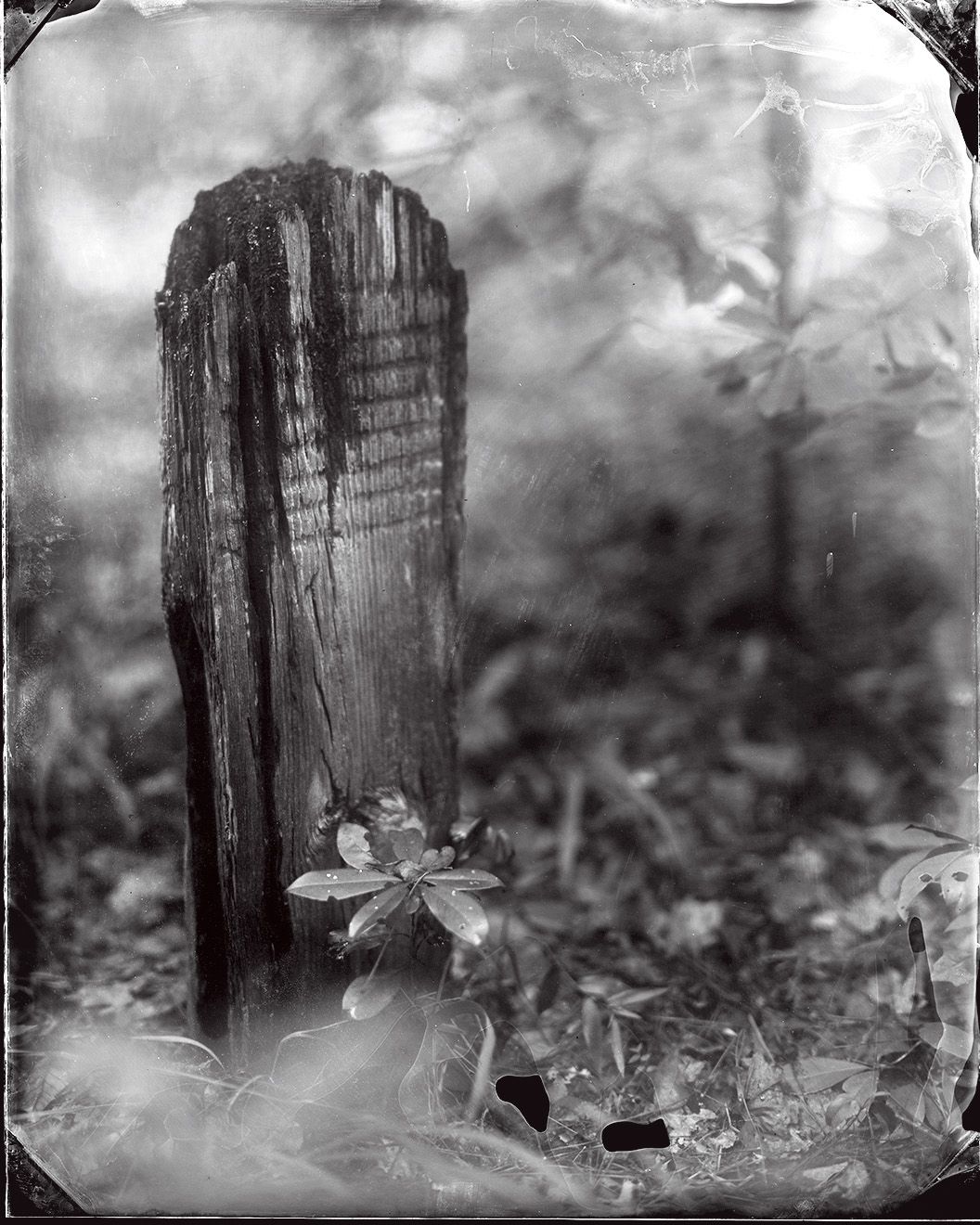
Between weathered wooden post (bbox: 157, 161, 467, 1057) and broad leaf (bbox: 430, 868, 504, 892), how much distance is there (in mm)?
62

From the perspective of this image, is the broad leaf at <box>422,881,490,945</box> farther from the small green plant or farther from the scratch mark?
the scratch mark

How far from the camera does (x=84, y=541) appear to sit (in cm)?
162

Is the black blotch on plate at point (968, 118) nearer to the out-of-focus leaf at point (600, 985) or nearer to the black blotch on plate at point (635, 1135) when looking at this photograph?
the out-of-focus leaf at point (600, 985)

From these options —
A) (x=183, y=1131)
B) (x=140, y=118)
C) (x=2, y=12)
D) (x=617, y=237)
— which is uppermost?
(x=2, y=12)

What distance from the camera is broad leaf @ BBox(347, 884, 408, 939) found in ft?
5.20

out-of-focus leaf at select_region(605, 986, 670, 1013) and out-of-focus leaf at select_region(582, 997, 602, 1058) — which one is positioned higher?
out-of-focus leaf at select_region(605, 986, 670, 1013)

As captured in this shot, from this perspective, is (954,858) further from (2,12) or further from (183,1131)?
(2,12)

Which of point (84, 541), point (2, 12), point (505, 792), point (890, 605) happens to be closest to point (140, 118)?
point (2, 12)

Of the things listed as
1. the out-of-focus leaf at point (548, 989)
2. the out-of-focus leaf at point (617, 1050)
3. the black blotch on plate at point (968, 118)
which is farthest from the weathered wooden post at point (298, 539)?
the black blotch on plate at point (968, 118)

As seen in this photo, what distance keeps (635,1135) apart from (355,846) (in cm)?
59

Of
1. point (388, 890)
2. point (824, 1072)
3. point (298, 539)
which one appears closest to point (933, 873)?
point (824, 1072)

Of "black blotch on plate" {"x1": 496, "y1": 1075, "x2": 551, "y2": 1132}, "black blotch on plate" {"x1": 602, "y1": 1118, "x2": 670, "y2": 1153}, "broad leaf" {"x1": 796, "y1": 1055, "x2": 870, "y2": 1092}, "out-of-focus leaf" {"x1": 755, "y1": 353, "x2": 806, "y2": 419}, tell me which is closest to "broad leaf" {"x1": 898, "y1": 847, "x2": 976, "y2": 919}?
"broad leaf" {"x1": 796, "y1": 1055, "x2": 870, "y2": 1092}

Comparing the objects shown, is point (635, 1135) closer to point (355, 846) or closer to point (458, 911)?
point (458, 911)

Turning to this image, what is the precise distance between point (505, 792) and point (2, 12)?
138 centimetres
